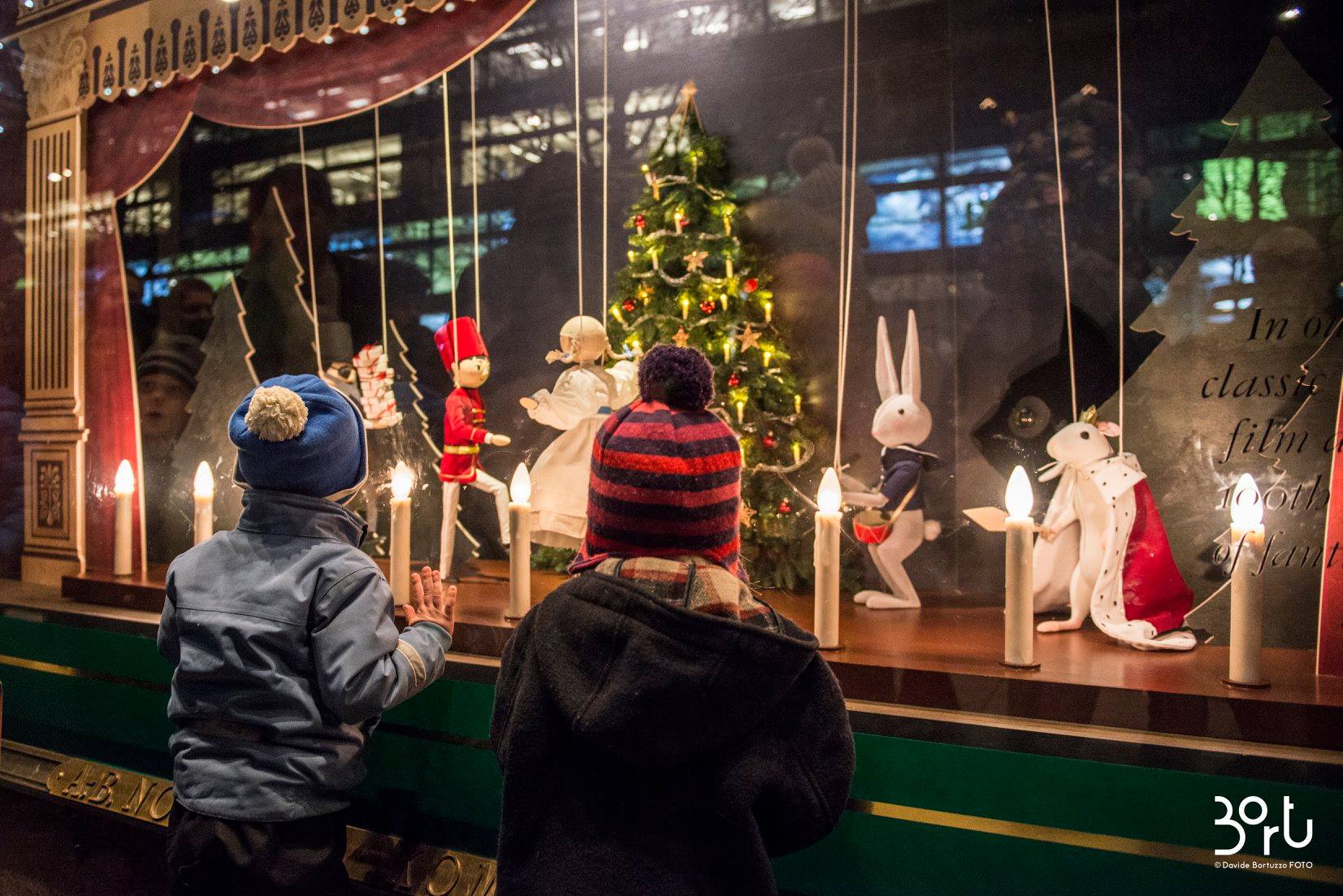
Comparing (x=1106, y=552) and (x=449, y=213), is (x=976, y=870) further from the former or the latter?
(x=449, y=213)

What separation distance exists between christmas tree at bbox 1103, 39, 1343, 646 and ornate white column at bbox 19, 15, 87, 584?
4395 millimetres

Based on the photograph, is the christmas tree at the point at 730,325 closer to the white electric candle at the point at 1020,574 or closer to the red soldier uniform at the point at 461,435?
the red soldier uniform at the point at 461,435

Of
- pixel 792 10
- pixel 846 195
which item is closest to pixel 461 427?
pixel 846 195

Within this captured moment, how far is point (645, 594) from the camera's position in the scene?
126 centimetres

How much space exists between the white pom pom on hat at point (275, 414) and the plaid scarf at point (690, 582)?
760 mm

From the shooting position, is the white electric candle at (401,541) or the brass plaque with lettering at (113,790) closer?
the white electric candle at (401,541)

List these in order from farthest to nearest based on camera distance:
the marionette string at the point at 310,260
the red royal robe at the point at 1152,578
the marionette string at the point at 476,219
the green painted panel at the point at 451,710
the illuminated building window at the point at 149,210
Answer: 1. the illuminated building window at the point at 149,210
2. the marionette string at the point at 310,260
3. the marionette string at the point at 476,219
4. the red royal robe at the point at 1152,578
5. the green painted panel at the point at 451,710

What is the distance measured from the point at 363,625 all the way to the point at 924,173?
239 cm

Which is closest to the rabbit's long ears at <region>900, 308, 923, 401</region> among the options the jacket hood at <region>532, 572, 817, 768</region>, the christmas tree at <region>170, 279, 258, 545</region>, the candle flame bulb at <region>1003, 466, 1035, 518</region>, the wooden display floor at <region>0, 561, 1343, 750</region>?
the wooden display floor at <region>0, 561, 1343, 750</region>

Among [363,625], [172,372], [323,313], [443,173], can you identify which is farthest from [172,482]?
[363,625]

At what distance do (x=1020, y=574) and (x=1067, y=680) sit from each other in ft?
0.73

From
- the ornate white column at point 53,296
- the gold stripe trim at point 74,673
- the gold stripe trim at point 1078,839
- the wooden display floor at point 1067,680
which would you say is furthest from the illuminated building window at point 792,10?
the ornate white column at point 53,296

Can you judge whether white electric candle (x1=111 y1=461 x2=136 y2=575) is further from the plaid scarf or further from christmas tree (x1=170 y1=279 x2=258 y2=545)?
the plaid scarf
